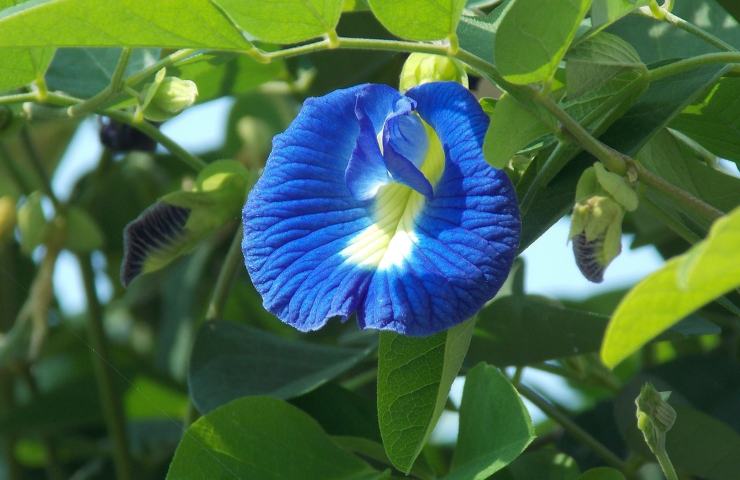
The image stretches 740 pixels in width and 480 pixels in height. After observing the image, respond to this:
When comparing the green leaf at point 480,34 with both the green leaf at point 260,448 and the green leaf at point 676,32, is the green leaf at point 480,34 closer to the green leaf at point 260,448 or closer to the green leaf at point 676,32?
the green leaf at point 676,32

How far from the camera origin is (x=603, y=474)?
89 centimetres

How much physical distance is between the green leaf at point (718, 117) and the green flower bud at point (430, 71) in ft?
0.59

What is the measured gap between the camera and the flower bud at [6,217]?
4.55 ft

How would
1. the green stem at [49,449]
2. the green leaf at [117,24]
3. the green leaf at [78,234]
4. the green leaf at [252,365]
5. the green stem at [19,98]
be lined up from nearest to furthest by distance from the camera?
1. the green leaf at [117,24]
2. the green stem at [19,98]
3. the green leaf at [252,365]
4. the green leaf at [78,234]
5. the green stem at [49,449]

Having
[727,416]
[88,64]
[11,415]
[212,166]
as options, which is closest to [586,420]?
[727,416]

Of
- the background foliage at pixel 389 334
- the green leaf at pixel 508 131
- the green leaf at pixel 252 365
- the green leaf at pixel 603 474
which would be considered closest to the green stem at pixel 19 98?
the background foliage at pixel 389 334

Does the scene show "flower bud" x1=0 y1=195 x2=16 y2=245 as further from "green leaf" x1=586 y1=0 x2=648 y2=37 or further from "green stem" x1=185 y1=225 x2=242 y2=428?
"green leaf" x1=586 y1=0 x2=648 y2=37

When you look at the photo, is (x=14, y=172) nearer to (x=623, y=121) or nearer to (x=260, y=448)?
(x=260, y=448)

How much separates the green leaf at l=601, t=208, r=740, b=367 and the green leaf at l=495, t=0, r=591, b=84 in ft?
0.70

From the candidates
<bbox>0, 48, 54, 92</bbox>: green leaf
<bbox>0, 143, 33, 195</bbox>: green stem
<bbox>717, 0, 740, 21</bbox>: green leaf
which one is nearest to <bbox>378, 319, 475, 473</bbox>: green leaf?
<bbox>0, 48, 54, 92</bbox>: green leaf

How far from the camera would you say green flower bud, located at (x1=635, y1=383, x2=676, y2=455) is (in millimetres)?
802

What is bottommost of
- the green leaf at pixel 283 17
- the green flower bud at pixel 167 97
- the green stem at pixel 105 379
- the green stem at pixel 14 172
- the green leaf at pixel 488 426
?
the green stem at pixel 105 379

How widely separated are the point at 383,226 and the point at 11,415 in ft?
2.89

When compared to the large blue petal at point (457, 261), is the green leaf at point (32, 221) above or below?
below
